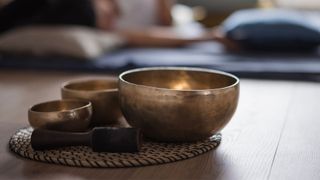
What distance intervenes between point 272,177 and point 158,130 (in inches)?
7.3

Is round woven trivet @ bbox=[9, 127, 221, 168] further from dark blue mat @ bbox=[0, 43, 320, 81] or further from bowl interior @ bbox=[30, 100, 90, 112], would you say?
dark blue mat @ bbox=[0, 43, 320, 81]

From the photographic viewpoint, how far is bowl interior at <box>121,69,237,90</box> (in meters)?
0.95

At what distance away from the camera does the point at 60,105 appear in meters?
0.89

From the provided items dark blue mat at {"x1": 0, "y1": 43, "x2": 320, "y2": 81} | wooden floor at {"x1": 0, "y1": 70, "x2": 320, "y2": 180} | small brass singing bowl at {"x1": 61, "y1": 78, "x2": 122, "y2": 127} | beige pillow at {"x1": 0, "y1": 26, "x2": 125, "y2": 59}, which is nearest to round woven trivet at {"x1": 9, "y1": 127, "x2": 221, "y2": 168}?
wooden floor at {"x1": 0, "y1": 70, "x2": 320, "y2": 180}

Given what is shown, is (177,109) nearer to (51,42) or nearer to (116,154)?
(116,154)

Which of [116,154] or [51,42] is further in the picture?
[51,42]

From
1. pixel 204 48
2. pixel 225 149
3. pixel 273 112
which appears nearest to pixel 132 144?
pixel 225 149

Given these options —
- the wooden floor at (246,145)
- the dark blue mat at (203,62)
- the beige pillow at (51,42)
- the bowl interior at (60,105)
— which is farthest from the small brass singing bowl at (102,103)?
the beige pillow at (51,42)

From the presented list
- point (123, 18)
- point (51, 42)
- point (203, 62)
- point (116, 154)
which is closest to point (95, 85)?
point (116, 154)

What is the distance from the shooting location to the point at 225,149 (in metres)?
0.82

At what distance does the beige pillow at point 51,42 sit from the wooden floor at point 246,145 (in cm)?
45

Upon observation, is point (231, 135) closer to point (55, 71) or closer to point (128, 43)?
point (55, 71)

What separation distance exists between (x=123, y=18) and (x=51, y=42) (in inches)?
22.3

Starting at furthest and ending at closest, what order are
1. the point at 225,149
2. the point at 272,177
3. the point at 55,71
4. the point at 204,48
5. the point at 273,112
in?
the point at 204,48 < the point at 55,71 < the point at 273,112 < the point at 225,149 < the point at 272,177
